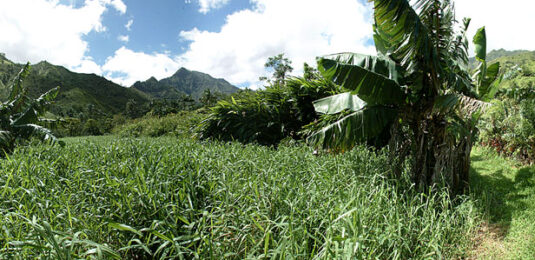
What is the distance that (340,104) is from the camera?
206 inches

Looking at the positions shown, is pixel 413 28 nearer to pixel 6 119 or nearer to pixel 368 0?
pixel 368 0

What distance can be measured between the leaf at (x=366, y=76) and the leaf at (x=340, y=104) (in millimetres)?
261

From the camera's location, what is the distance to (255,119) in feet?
28.6

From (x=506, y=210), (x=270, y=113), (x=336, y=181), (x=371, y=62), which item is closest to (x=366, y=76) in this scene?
(x=371, y=62)

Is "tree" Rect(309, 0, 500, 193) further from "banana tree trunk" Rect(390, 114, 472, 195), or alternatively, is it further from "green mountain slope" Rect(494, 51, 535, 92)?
"green mountain slope" Rect(494, 51, 535, 92)

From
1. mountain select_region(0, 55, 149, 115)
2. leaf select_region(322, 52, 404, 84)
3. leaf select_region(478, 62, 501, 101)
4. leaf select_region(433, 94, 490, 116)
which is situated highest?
mountain select_region(0, 55, 149, 115)

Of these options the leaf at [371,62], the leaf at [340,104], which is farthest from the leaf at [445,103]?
the leaf at [340,104]

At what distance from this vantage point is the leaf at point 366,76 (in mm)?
4609

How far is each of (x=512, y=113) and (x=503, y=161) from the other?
150 centimetres

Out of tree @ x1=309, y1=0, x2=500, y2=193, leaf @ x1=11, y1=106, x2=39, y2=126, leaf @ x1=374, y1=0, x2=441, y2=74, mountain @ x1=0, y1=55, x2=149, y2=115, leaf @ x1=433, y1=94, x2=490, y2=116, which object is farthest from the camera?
mountain @ x1=0, y1=55, x2=149, y2=115

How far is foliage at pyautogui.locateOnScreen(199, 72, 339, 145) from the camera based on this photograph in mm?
8336

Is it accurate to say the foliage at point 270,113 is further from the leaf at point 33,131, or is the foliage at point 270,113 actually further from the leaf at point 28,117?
the leaf at point 28,117

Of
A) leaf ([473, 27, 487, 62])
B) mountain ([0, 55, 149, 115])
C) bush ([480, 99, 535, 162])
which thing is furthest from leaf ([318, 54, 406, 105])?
mountain ([0, 55, 149, 115])

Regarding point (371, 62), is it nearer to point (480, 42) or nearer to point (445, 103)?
point (445, 103)
